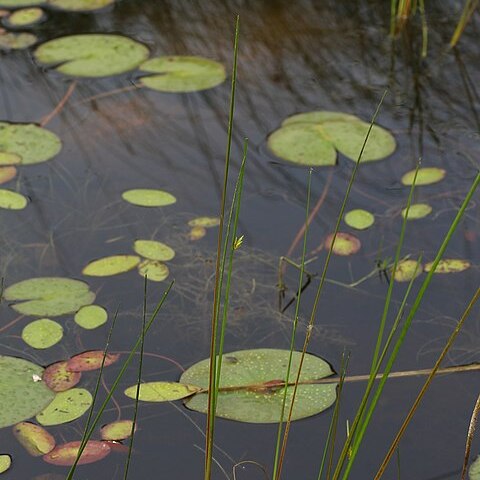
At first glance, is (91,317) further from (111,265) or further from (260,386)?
(260,386)

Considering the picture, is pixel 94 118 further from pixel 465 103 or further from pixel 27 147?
pixel 465 103

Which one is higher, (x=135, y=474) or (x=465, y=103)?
(x=465, y=103)

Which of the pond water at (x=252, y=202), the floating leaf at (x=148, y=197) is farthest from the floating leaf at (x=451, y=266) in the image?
the floating leaf at (x=148, y=197)

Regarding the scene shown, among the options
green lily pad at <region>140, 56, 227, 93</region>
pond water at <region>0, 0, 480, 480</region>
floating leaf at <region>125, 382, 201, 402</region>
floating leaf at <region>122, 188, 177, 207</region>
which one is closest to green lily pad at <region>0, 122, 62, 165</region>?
pond water at <region>0, 0, 480, 480</region>

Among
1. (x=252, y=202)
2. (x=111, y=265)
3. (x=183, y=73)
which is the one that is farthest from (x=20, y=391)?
(x=183, y=73)

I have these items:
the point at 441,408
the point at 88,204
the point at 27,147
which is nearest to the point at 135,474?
the point at 441,408

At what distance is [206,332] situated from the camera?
6.35 ft

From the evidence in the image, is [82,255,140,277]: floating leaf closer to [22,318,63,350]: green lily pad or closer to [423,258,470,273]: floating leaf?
[22,318,63,350]: green lily pad

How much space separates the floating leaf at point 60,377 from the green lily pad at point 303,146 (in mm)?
883

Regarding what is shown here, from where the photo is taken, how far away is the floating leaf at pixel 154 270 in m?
2.07

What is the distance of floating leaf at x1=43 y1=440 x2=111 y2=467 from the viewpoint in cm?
163

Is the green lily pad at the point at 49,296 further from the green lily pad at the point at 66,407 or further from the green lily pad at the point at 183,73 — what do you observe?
the green lily pad at the point at 183,73

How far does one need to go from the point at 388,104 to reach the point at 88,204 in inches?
35.6

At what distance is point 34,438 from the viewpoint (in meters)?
1.69
